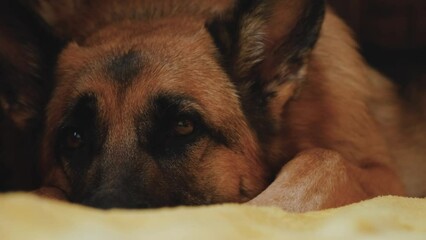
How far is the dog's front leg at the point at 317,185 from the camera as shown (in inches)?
58.9

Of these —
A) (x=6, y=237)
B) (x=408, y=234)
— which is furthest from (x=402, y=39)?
(x=6, y=237)

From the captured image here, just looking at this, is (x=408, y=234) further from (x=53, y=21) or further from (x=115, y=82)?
(x=53, y=21)

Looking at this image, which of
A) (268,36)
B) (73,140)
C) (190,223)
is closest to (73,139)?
(73,140)

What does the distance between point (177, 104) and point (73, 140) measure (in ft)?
0.88

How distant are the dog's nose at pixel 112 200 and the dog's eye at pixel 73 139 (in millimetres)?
263

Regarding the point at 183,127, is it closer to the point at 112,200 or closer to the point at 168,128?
the point at 168,128

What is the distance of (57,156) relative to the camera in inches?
66.7

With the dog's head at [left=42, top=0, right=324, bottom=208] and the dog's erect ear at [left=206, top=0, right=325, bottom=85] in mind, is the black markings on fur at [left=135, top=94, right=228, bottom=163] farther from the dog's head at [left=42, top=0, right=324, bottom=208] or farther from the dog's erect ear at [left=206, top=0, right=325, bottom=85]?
the dog's erect ear at [left=206, top=0, right=325, bottom=85]

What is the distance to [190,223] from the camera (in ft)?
3.13

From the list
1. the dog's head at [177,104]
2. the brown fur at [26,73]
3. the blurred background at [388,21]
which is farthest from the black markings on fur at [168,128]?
the blurred background at [388,21]

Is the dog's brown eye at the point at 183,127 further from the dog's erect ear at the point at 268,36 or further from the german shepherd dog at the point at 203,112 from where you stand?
the dog's erect ear at the point at 268,36

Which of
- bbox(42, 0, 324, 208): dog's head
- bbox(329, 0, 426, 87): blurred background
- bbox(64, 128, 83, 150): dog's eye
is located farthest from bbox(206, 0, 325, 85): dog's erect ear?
bbox(329, 0, 426, 87): blurred background

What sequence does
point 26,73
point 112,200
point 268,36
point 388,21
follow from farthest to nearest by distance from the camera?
point 388,21 → point 26,73 → point 268,36 → point 112,200

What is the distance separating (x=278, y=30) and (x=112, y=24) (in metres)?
0.44
